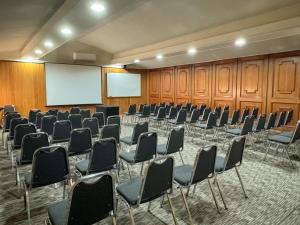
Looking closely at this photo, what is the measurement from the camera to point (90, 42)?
1058 cm

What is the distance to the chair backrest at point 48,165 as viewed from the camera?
8.00 ft

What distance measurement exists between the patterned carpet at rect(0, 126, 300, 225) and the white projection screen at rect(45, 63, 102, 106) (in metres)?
6.79

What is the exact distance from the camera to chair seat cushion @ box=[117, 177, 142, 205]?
215cm

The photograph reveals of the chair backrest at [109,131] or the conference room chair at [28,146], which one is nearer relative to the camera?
the conference room chair at [28,146]

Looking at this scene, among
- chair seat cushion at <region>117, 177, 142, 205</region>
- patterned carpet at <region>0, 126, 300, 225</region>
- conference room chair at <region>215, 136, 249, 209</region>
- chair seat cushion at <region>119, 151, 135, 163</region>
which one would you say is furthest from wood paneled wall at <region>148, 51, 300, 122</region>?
chair seat cushion at <region>117, 177, 142, 205</region>

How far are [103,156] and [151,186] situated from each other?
0.97m

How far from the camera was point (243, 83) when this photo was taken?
351 inches

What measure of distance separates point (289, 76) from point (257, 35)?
10.1 ft

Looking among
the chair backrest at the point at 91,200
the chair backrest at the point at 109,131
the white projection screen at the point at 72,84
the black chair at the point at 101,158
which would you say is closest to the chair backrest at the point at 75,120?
the chair backrest at the point at 109,131

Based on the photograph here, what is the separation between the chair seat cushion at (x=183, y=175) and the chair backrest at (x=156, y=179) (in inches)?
11.9

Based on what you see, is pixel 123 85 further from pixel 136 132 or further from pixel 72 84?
pixel 136 132

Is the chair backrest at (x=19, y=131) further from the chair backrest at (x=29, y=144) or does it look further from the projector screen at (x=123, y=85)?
the projector screen at (x=123, y=85)

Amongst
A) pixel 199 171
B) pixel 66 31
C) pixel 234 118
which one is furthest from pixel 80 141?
pixel 234 118

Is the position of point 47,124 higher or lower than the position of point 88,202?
higher
